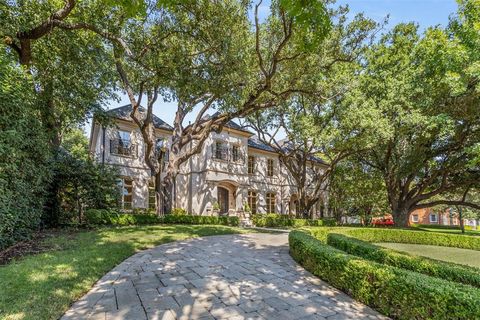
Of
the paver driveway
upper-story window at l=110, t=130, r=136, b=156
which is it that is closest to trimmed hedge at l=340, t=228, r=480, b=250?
the paver driveway

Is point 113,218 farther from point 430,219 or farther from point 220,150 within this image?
point 430,219

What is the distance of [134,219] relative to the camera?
13117mm

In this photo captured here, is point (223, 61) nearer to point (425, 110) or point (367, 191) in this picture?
point (425, 110)

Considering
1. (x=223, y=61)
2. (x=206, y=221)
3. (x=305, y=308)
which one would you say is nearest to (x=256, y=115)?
(x=206, y=221)

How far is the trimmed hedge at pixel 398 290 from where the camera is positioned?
3.34 meters

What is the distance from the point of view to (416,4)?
7.22 m

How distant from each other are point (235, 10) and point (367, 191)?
68.4 feet

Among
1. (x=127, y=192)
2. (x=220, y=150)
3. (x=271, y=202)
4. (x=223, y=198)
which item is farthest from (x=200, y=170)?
(x=271, y=202)

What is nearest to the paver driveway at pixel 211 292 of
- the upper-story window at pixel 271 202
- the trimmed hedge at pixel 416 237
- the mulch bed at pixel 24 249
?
the mulch bed at pixel 24 249

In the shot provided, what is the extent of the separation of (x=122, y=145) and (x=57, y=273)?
14.1 meters

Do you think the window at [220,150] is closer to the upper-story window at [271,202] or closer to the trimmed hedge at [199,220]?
the trimmed hedge at [199,220]

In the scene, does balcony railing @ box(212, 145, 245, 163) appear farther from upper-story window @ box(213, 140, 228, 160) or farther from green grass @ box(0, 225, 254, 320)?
green grass @ box(0, 225, 254, 320)

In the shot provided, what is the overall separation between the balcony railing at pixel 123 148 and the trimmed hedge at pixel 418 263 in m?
14.4

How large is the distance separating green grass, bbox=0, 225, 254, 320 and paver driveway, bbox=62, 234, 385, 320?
231mm
